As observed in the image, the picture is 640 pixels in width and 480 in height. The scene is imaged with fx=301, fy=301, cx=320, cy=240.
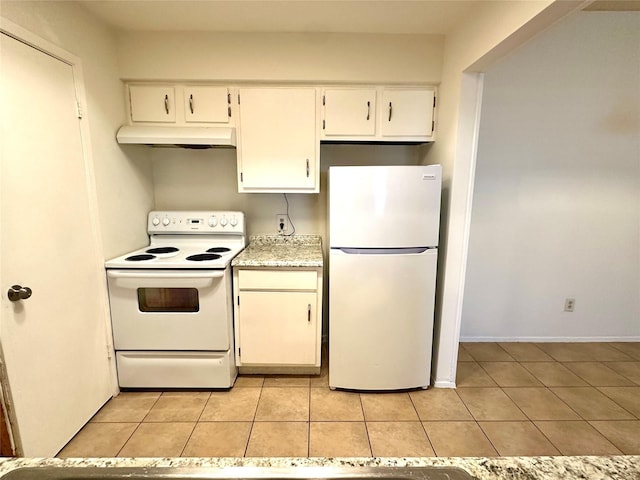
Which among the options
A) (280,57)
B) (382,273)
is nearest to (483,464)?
(382,273)

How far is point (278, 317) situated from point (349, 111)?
153cm

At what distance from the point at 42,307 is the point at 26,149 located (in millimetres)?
738

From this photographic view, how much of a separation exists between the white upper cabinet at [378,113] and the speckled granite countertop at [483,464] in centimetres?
196

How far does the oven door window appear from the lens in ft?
6.45

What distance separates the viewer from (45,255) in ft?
4.79

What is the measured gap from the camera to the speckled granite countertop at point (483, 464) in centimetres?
54

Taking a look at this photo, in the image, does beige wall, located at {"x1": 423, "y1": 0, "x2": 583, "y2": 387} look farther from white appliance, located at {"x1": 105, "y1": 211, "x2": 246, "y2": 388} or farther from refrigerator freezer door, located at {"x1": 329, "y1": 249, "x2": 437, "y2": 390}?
white appliance, located at {"x1": 105, "y1": 211, "x2": 246, "y2": 388}

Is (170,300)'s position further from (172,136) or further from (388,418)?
(388,418)

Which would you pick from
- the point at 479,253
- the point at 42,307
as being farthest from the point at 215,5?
the point at 479,253

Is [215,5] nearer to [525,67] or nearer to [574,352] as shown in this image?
[525,67]

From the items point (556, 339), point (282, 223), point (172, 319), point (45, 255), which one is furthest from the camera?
point (556, 339)

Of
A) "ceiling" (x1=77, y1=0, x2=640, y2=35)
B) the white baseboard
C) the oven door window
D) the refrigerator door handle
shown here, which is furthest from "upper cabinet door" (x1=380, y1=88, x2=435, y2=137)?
the white baseboard

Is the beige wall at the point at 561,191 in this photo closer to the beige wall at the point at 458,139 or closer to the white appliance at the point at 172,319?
the beige wall at the point at 458,139

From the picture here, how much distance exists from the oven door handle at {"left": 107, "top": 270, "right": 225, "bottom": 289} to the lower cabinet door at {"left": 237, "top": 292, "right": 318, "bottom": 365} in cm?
29
